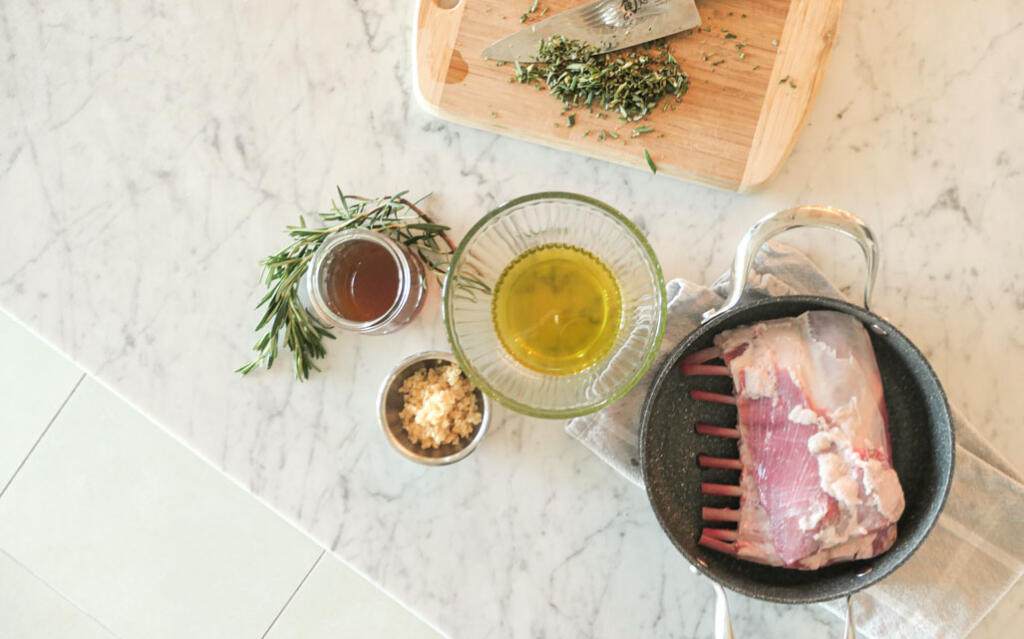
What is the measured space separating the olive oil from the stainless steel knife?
0.28m

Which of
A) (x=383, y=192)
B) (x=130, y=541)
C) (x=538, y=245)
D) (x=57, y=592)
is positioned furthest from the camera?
(x=57, y=592)

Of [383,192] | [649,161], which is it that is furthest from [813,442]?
[383,192]

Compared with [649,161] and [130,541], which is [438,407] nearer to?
[649,161]

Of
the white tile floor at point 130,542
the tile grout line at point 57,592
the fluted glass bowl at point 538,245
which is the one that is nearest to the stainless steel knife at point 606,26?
the fluted glass bowl at point 538,245

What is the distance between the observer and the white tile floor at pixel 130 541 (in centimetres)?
142

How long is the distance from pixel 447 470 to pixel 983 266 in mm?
815

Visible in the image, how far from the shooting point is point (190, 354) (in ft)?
3.62

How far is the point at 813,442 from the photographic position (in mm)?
883

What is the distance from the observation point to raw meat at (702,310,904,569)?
874 mm

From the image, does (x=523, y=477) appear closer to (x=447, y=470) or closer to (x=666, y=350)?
(x=447, y=470)

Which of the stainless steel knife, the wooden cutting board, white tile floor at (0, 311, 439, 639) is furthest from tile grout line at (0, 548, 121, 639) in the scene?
the stainless steel knife

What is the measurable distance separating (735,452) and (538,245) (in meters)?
0.38

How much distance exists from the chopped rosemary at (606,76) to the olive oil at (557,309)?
0.70 feet

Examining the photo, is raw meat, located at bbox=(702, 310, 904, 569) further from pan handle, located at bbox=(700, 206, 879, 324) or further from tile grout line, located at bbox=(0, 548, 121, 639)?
tile grout line, located at bbox=(0, 548, 121, 639)
